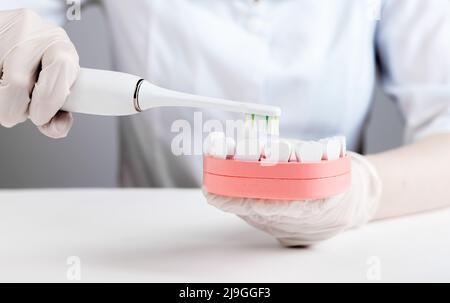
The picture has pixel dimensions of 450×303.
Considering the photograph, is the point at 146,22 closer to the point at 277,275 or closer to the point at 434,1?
the point at 434,1

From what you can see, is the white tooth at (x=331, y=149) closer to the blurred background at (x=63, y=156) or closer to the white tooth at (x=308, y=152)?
the white tooth at (x=308, y=152)

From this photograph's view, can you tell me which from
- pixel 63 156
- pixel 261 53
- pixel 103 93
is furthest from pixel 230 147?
pixel 63 156

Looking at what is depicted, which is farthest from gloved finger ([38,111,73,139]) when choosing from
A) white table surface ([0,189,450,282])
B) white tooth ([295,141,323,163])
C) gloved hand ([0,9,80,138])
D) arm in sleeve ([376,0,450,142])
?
arm in sleeve ([376,0,450,142])

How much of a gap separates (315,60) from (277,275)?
54 cm

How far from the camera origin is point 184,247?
2.47ft

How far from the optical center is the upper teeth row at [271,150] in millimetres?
612

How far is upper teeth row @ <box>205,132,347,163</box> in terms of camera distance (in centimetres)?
61

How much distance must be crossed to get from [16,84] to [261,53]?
1.71 ft

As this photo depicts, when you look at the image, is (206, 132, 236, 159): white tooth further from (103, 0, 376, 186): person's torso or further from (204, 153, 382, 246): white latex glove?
(103, 0, 376, 186): person's torso

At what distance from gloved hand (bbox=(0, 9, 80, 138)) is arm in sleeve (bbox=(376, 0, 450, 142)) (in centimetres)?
62

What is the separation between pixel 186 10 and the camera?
1.11 m

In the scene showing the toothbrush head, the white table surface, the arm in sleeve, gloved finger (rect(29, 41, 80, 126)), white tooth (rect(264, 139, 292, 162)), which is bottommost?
the white table surface

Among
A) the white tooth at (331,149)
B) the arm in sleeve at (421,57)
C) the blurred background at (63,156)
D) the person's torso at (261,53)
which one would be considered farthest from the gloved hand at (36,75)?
the blurred background at (63,156)
